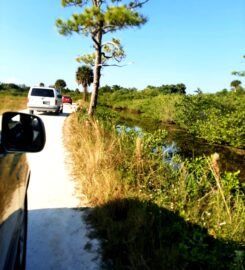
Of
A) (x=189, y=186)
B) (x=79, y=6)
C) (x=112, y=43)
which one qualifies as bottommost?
(x=189, y=186)

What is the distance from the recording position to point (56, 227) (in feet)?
16.5

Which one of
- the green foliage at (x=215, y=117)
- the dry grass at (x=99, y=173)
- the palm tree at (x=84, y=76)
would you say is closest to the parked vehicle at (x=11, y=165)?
the dry grass at (x=99, y=173)

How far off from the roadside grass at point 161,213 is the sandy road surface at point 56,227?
212mm

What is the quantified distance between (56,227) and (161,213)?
4.62 feet

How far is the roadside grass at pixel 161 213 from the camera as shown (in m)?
3.93

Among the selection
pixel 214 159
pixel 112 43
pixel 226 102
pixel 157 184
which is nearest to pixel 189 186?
pixel 157 184

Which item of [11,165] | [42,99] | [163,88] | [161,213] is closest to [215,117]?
[42,99]

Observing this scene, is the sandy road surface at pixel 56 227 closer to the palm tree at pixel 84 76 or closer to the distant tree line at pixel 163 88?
the palm tree at pixel 84 76

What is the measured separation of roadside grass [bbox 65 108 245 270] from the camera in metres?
3.93

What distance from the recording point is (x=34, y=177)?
7.85 meters

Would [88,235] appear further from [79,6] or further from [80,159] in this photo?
[79,6]

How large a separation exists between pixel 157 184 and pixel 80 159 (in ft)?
9.66

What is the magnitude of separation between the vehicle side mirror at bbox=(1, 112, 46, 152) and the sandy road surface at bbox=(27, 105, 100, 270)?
2.13 metres

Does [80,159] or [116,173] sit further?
[80,159]
